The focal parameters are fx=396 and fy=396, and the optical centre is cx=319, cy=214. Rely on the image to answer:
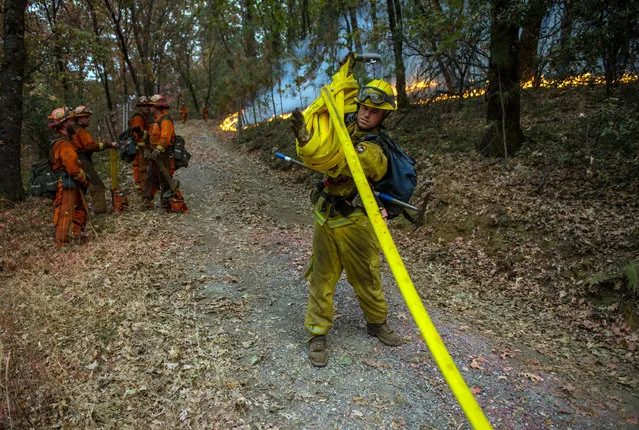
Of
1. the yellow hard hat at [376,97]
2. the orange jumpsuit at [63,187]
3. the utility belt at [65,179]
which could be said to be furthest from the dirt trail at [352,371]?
the utility belt at [65,179]

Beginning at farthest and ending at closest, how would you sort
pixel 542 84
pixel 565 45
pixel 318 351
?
pixel 542 84 → pixel 565 45 → pixel 318 351

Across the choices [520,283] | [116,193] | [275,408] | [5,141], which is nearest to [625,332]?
[520,283]

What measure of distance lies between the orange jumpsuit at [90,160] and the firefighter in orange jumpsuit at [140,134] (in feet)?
3.50

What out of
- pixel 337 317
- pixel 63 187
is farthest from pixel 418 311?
pixel 63 187

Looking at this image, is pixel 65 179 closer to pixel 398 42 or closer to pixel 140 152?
→ pixel 140 152

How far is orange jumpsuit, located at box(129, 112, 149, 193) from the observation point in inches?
372

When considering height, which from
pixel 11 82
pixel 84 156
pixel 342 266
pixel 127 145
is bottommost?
pixel 342 266

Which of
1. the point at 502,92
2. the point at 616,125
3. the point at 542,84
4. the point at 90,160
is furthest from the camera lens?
the point at 542,84

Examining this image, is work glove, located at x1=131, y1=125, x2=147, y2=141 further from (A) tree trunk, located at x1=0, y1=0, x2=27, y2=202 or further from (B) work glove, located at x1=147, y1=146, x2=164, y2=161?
(A) tree trunk, located at x1=0, y1=0, x2=27, y2=202

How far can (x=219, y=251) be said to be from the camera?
7082mm

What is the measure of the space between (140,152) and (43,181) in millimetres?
2838

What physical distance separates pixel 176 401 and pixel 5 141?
8.06 metres

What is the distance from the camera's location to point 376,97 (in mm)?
3430

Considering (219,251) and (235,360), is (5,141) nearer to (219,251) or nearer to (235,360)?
(219,251)
